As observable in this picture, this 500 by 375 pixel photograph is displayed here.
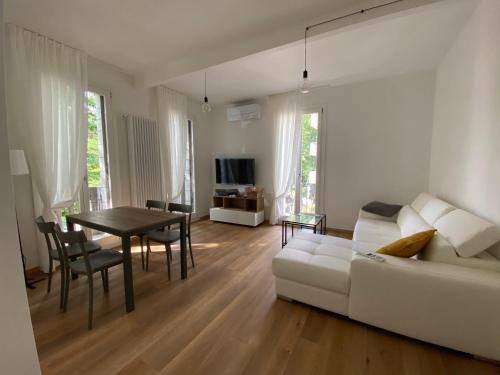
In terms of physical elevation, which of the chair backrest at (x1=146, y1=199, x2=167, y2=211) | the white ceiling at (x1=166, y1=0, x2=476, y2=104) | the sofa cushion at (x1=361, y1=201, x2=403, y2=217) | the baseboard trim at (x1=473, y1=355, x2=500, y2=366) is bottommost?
the baseboard trim at (x1=473, y1=355, x2=500, y2=366)

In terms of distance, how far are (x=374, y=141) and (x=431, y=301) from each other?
2923 mm

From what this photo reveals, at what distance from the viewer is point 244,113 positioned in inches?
188

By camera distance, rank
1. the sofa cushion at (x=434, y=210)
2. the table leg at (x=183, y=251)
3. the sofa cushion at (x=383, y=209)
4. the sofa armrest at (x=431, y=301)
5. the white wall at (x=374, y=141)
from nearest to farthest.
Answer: the sofa armrest at (x=431, y=301) < the sofa cushion at (x=434, y=210) < the table leg at (x=183, y=251) < the sofa cushion at (x=383, y=209) < the white wall at (x=374, y=141)

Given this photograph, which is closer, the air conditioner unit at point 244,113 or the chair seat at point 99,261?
the chair seat at point 99,261

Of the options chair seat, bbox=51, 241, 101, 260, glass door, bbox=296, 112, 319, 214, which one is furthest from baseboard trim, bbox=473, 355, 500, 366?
chair seat, bbox=51, 241, 101, 260

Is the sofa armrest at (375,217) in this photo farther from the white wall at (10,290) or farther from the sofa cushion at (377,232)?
the white wall at (10,290)

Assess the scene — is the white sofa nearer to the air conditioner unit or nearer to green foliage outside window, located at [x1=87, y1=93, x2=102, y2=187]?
green foliage outside window, located at [x1=87, y1=93, x2=102, y2=187]

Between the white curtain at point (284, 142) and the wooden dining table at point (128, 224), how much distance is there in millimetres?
2537

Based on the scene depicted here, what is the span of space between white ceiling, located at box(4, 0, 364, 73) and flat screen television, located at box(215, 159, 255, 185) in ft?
8.09

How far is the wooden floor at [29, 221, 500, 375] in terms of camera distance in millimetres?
1430

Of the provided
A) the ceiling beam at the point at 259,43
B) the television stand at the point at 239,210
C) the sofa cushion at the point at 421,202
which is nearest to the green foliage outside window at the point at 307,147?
the television stand at the point at 239,210

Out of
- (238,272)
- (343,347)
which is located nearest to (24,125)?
(238,272)

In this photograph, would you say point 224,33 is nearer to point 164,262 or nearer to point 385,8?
point 385,8

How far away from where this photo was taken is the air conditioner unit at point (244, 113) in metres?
4.66
